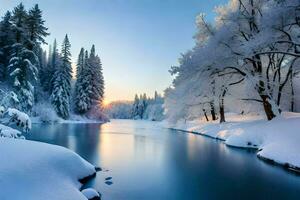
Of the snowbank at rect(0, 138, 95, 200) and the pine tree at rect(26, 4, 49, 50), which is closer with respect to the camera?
the snowbank at rect(0, 138, 95, 200)

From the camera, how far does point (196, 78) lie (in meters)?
19.1

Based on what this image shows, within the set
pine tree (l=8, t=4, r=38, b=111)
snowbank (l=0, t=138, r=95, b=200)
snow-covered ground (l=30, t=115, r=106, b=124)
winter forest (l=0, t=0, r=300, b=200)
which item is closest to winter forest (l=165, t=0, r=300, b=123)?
winter forest (l=0, t=0, r=300, b=200)

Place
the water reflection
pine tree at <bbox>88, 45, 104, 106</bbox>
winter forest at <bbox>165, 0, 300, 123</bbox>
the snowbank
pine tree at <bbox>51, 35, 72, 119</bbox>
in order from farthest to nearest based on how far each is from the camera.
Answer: pine tree at <bbox>88, 45, 104, 106</bbox> < pine tree at <bbox>51, 35, 72, 119</bbox> < winter forest at <bbox>165, 0, 300, 123</bbox> < the water reflection < the snowbank

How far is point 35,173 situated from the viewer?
6.29 m

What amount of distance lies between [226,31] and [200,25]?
6.36 metres

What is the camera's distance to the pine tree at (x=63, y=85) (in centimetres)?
4509

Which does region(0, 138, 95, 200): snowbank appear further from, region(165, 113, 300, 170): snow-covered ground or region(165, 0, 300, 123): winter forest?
region(165, 0, 300, 123): winter forest

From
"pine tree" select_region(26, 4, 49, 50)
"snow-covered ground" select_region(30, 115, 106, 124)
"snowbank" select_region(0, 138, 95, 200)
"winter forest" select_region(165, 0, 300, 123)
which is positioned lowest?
"snowbank" select_region(0, 138, 95, 200)

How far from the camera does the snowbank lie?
536cm

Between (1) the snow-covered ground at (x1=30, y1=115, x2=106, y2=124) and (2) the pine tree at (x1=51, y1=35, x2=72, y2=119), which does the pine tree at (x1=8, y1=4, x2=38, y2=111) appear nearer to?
(1) the snow-covered ground at (x1=30, y1=115, x2=106, y2=124)

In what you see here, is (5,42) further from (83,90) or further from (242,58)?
(242,58)

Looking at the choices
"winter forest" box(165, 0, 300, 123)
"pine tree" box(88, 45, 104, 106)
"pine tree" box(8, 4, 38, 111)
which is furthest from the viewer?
"pine tree" box(88, 45, 104, 106)

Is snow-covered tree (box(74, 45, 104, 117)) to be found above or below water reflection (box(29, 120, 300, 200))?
above

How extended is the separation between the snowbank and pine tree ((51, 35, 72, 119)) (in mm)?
38171
